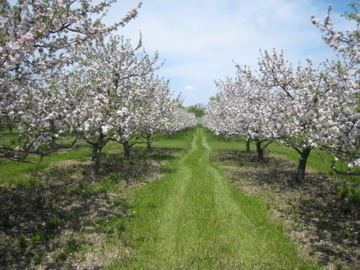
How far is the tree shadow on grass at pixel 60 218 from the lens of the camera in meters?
11.1

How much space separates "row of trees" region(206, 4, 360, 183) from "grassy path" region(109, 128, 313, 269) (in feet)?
11.8

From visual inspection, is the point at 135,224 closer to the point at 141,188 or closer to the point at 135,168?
the point at 141,188

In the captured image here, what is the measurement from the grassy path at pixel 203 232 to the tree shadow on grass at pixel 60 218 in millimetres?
875

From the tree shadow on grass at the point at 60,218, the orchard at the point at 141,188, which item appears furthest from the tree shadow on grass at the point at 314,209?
the tree shadow on grass at the point at 60,218

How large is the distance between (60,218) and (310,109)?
36.7 ft

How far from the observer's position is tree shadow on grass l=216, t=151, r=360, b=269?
1236 cm

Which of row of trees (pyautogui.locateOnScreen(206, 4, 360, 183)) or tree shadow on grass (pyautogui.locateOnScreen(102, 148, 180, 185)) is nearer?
row of trees (pyautogui.locateOnScreen(206, 4, 360, 183))

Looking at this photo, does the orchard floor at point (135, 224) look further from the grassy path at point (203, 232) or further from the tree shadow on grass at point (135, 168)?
the tree shadow on grass at point (135, 168)

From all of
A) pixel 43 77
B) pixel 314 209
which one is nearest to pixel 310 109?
pixel 314 209

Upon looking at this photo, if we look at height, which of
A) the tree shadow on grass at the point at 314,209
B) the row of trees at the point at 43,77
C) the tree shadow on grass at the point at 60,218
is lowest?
the tree shadow on grass at the point at 60,218

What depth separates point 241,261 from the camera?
36.6 feet

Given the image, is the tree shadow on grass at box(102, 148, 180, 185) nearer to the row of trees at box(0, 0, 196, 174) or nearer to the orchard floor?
the orchard floor

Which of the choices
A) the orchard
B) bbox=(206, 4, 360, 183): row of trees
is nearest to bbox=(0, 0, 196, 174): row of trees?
the orchard

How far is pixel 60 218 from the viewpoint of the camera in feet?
47.0
